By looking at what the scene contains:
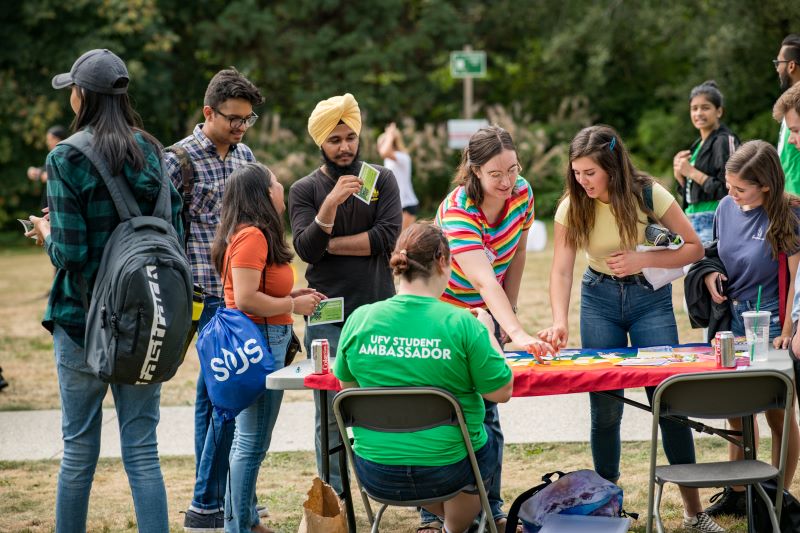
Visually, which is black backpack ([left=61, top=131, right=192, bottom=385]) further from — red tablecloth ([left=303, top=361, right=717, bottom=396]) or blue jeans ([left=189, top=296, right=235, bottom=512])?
red tablecloth ([left=303, top=361, right=717, bottom=396])

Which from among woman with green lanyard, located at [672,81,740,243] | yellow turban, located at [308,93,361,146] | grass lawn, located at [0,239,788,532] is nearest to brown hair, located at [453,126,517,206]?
yellow turban, located at [308,93,361,146]

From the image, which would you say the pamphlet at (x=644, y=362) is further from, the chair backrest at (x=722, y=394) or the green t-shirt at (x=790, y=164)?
the green t-shirt at (x=790, y=164)

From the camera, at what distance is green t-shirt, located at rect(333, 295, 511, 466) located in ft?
11.5

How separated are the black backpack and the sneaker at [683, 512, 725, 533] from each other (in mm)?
2370

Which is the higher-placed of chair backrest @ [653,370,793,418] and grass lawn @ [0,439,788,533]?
chair backrest @ [653,370,793,418]

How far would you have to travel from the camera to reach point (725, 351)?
12.7ft

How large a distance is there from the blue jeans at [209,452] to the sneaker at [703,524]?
2.08 metres

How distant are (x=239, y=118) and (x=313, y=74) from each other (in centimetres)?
2057

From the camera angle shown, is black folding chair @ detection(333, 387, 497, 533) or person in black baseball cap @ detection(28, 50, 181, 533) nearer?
black folding chair @ detection(333, 387, 497, 533)

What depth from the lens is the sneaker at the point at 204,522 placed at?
15.3 feet

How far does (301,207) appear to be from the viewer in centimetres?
481

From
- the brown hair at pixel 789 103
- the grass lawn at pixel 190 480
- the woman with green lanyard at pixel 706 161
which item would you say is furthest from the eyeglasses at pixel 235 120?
the woman with green lanyard at pixel 706 161

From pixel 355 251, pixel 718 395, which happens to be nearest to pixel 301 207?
pixel 355 251

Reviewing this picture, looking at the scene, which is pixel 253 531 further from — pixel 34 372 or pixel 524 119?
pixel 524 119
